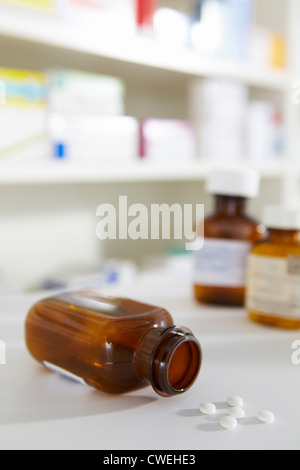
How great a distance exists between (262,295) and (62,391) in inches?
10.6

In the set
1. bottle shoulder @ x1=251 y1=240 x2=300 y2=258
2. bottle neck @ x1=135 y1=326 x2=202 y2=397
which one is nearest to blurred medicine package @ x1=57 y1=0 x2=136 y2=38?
bottle shoulder @ x1=251 y1=240 x2=300 y2=258

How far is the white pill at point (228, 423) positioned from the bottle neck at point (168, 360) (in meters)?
0.04

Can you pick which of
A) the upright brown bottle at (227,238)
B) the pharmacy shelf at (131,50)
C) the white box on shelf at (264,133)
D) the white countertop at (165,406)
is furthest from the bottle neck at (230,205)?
the white box on shelf at (264,133)

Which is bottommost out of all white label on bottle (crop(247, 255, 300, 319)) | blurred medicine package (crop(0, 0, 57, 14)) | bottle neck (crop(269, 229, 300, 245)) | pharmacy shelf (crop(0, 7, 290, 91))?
white label on bottle (crop(247, 255, 300, 319))

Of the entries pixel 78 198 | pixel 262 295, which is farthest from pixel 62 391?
pixel 78 198

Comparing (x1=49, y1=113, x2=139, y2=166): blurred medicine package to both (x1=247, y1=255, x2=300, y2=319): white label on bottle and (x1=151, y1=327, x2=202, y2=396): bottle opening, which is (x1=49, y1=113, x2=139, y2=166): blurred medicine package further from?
(x1=151, y1=327, x2=202, y2=396): bottle opening

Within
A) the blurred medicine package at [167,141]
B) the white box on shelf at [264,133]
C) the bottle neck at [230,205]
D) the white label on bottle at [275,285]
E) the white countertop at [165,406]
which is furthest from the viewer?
the white box on shelf at [264,133]

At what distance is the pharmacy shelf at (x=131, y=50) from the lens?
83 centimetres

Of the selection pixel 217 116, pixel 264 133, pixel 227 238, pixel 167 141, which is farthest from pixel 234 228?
pixel 264 133

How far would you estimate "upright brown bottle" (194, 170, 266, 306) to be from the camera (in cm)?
67

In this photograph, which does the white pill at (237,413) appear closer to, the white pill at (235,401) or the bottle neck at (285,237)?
the white pill at (235,401)

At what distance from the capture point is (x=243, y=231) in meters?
0.69

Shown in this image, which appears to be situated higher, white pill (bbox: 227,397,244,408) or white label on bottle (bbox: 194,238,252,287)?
white label on bottle (bbox: 194,238,252,287)
